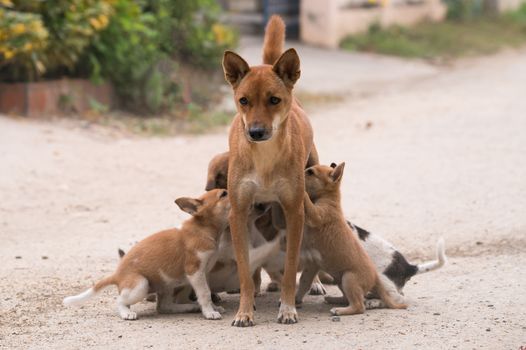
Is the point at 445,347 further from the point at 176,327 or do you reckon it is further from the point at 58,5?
the point at 58,5

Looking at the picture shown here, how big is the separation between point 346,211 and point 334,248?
2.80 m

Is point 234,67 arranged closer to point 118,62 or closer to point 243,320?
point 243,320

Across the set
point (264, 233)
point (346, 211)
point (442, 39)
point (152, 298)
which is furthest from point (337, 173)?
point (442, 39)

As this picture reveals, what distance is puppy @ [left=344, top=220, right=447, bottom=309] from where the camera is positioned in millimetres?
6418

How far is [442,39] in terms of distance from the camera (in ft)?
66.7

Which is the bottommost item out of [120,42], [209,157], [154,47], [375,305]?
[209,157]

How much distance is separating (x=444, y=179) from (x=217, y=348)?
5172 mm

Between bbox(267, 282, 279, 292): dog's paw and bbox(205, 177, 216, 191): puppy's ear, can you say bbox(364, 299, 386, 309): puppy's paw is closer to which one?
bbox(267, 282, 279, 292): dog's paw

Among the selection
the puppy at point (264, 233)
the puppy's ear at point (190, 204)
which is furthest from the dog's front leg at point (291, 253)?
the puppy's ear at point (190, 204)

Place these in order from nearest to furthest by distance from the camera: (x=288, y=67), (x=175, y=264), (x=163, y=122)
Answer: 1. (x=288, y=67)
2. (x=175, y=264)
3. (x=163, y=122)

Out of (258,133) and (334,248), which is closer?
(258,133)

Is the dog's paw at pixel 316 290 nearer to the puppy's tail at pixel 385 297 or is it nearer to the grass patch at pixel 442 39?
the puppy's tail at pixel 385 297

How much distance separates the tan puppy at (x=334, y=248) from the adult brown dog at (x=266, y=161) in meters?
0.27

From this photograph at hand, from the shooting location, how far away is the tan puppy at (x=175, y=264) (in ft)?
20.2
